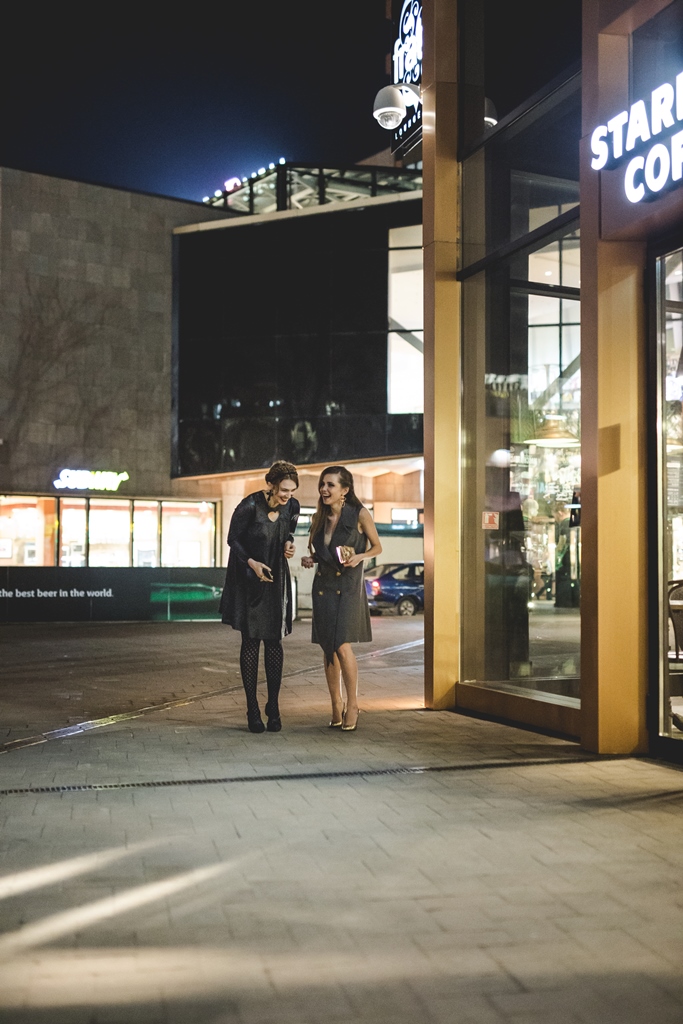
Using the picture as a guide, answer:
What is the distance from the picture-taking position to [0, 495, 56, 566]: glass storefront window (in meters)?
29.3

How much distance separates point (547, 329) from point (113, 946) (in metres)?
6.91

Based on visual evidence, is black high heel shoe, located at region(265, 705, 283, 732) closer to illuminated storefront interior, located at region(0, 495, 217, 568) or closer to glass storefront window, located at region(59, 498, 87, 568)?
illuminated storefront interior, located at region(0, 495, 217, 568)

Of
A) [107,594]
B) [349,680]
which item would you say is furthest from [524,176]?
[107,594]

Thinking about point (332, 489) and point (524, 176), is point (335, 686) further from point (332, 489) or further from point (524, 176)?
point (524, 176)

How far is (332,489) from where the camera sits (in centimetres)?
836

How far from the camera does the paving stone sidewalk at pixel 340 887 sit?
127 inches

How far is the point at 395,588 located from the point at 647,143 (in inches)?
836

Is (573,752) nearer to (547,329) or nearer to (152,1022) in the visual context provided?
(547,329)

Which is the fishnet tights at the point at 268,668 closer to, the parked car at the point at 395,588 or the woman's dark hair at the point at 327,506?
the woman's dark hair at the point at 327,506

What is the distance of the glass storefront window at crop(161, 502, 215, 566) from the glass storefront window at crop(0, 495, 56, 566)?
131 inches

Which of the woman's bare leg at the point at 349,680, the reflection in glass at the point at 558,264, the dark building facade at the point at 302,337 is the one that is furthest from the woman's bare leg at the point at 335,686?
the dark building facade at the point at 302,337

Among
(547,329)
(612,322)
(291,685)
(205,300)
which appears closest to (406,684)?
(291,685)

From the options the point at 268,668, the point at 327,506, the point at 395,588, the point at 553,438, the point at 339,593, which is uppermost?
the point at 553,438

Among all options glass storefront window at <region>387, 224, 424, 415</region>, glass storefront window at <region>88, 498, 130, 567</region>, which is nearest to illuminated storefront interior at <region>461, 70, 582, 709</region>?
glass storefront window at <region>387, 224, 424, 415</region>
